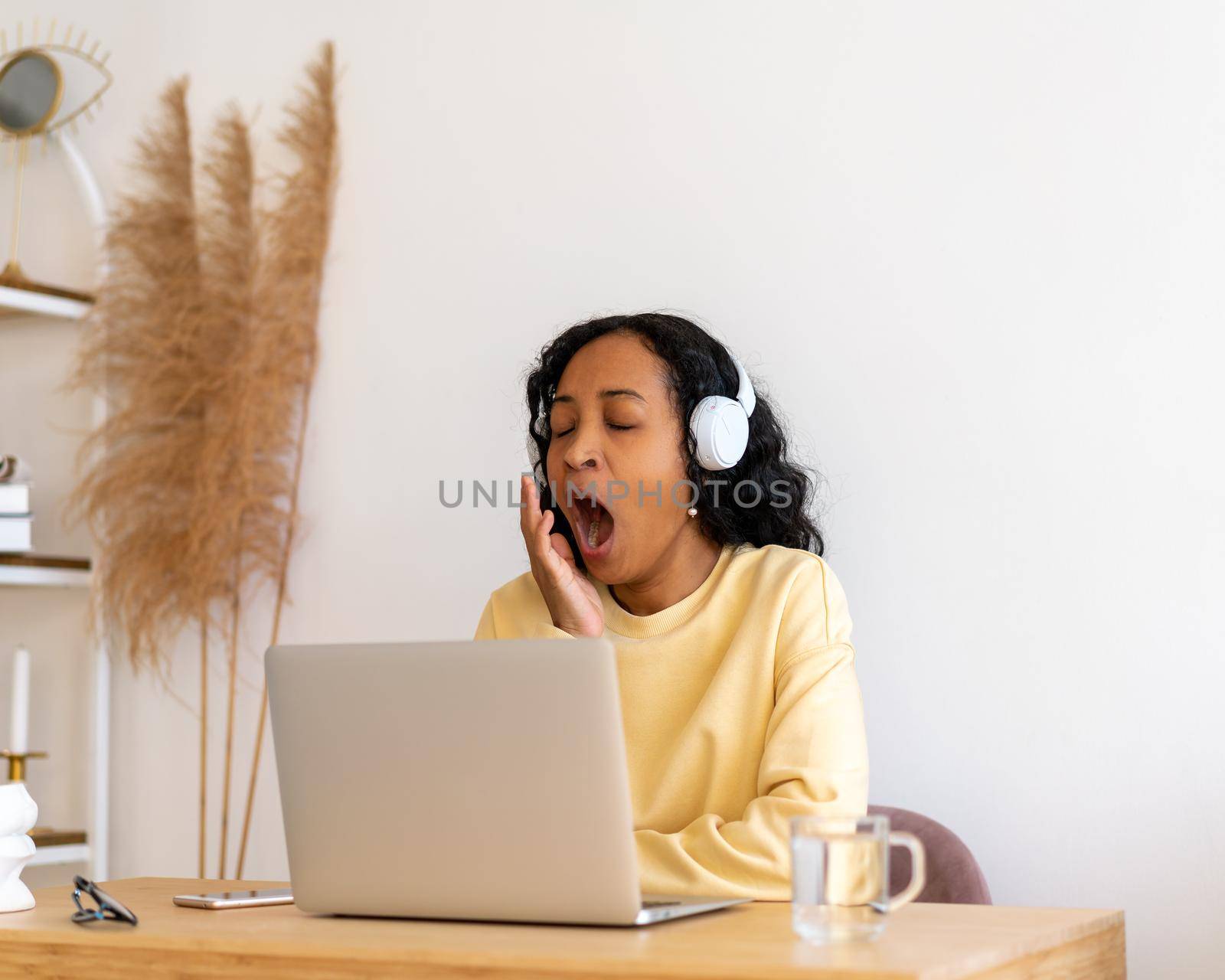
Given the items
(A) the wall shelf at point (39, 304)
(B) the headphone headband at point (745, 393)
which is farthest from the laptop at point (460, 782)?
(A) the wall shelf at point (39, 304)

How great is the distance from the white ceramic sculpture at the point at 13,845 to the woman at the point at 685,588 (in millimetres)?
605

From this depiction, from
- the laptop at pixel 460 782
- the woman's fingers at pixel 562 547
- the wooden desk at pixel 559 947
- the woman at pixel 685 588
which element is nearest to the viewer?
the wooden desk at pixel 559 947

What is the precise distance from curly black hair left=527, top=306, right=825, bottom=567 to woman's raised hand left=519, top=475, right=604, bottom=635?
0.09 meters

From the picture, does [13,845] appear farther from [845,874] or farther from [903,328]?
[903,328]

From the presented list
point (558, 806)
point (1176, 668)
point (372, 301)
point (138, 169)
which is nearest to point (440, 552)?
point (372, 301)

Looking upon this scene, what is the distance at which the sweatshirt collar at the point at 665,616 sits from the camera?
181 centimetres

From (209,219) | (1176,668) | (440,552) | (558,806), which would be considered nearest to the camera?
(558,806)

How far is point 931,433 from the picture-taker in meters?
2.03

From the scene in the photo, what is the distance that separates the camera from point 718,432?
5.95 ft

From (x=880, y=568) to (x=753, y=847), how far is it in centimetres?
71

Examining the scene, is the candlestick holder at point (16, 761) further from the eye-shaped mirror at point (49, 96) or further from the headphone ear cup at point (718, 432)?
the headphone ear cup at point (718, 432)

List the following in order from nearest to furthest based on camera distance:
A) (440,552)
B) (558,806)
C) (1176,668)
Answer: (558,806), (1176,668), (440,552)

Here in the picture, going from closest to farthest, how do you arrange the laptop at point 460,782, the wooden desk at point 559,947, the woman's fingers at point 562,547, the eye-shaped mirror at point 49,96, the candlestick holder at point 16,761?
the wooden desk at point 559,947
the laptop at point 460,782
the woman's fingers at point 562,547
the candlestick holder at point 16,761
the eye-shaped mirror at point 49,96

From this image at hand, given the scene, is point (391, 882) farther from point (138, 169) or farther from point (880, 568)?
point (138, 169)
